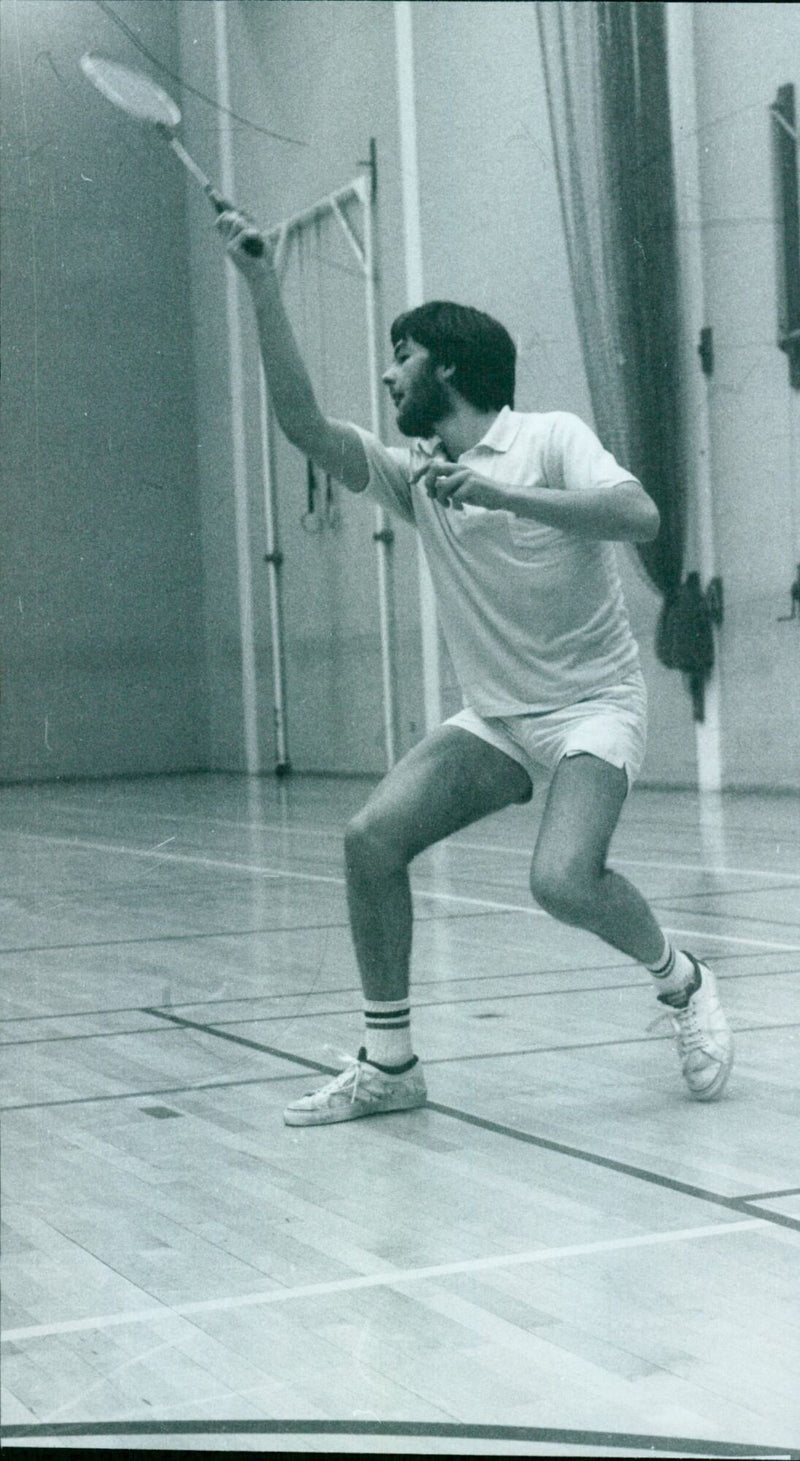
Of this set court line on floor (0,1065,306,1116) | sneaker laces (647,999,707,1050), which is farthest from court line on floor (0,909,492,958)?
sneaker laces (647,999,707,1050)

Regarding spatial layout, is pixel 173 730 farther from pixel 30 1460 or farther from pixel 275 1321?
pixel 30 1460

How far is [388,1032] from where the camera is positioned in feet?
9.00

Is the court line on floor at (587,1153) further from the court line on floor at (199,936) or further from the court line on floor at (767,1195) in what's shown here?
the court line on floor at (199,936)

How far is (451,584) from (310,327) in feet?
1.55

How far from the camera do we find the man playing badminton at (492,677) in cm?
259

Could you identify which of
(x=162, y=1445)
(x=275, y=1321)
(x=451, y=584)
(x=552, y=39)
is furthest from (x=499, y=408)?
(x=162, y=1445)

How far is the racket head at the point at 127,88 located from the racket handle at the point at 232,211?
0.54ft

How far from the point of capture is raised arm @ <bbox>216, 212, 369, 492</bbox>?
2.20 meters

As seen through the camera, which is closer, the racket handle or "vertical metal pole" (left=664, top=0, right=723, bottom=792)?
the racket handle

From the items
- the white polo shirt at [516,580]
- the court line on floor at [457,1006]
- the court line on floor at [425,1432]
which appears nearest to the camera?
the court line on floor at [425,1432]

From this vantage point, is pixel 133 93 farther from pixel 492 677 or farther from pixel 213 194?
pixel 492 677

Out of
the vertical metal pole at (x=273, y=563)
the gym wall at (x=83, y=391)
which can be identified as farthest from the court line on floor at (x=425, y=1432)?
the vertical metal pole at (x=273, y=563)

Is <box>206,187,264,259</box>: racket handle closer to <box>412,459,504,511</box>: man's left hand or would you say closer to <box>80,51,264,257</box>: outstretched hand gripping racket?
<box>80,51,264,257</box>: outstretched hand gripping racket

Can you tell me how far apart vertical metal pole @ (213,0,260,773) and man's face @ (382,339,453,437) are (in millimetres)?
199
